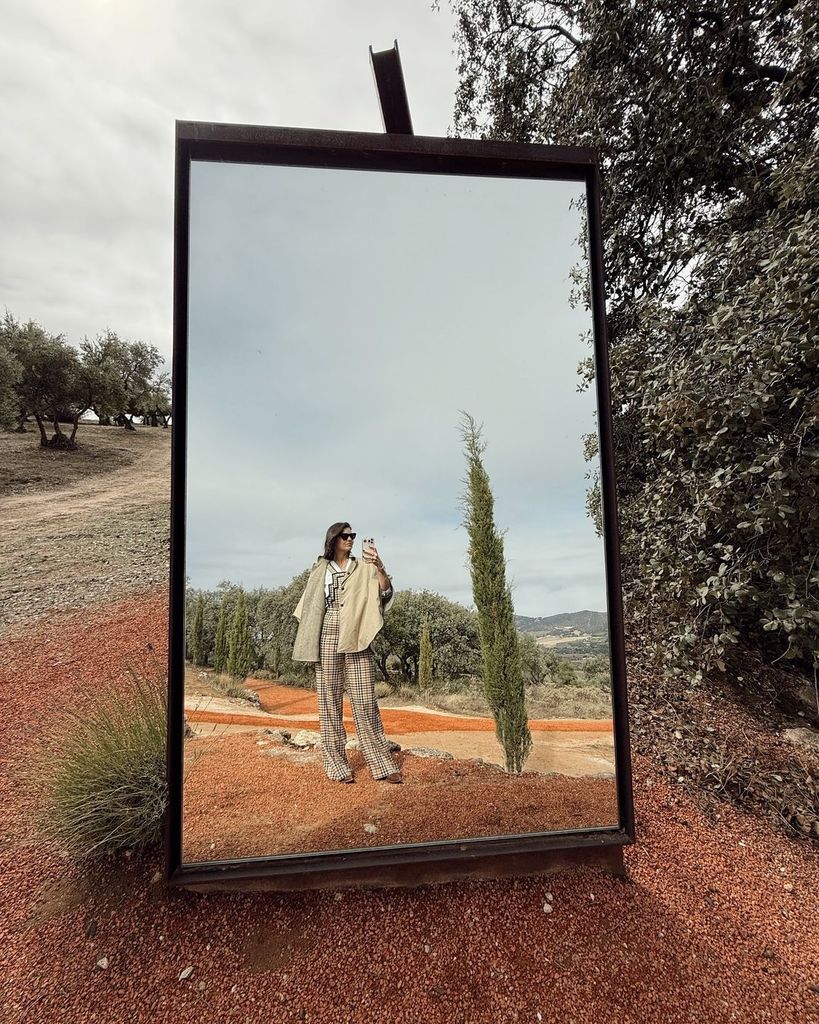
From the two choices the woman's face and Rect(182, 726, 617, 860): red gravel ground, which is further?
the woman's face

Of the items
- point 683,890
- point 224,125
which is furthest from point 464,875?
point 224,125

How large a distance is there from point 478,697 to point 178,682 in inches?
58.4

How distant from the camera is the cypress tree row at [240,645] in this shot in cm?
212

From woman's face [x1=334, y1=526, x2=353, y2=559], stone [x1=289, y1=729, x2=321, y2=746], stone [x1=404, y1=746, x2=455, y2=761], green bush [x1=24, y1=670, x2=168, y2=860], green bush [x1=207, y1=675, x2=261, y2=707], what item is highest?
woman's face [x1=334, y1=526, x2=353, y2=559]

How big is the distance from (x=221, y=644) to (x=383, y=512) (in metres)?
1.02

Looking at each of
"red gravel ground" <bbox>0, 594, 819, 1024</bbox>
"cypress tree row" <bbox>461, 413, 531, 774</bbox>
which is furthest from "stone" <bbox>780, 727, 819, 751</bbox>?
"cypress tree row" <bbox>461, 413, 531, 774</bbox>

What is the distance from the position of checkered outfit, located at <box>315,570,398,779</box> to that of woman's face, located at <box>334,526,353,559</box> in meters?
0.10

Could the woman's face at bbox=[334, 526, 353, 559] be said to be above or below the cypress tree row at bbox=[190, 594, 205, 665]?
above

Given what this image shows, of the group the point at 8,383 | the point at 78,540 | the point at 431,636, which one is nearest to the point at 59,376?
the point at 8,383

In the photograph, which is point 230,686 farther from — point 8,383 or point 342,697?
point 8,383

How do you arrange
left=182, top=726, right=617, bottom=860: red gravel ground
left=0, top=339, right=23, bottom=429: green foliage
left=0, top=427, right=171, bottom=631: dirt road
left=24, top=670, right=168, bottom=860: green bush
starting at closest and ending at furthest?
left=182, top=726, right=617, bottom=860: red gravel ground, left=24, top=670, right=168, bottom=860: green bush, left=0, top=427, right=171, bottom=631: dirt road, left=0, top=339, right=23, bottom=429: green foliage

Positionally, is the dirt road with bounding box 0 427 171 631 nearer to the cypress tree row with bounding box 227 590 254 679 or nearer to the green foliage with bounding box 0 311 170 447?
the green foliage with bounding box 0 311 170 447

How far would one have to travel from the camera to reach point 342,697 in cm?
222

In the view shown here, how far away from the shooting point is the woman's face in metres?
2.21
